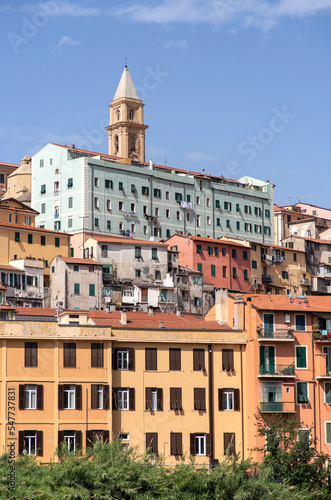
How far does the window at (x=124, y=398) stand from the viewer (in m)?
56.3

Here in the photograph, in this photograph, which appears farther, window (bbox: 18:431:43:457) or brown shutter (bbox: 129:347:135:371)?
brown shutter (bbox: 129:347:135:371)

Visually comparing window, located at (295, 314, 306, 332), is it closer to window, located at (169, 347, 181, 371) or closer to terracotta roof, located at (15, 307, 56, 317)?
window, located at (169, 347, 181, 371)

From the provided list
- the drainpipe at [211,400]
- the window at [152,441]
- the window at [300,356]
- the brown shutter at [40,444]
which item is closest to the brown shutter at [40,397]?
the brown shutter at [40,444]

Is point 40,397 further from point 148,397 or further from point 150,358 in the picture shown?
point 150,358

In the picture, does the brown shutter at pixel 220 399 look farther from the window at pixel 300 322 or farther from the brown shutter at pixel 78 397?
the brown shutter at pixel 78 397

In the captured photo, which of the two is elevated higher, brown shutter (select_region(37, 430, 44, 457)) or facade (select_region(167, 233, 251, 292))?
facade (select_region(167, 233, 251, 292))

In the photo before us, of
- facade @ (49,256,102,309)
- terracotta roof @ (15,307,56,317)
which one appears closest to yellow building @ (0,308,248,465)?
terracotta roof @ (15,307,56,317)

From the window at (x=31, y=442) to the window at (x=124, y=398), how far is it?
4737 mm

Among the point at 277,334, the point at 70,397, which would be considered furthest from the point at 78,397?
the point at 277,334

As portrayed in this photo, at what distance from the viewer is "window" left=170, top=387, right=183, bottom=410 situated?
5716 cm

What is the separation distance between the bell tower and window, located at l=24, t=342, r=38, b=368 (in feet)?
259

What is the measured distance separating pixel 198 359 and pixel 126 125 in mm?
80740

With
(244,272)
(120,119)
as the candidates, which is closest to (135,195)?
(244,272)

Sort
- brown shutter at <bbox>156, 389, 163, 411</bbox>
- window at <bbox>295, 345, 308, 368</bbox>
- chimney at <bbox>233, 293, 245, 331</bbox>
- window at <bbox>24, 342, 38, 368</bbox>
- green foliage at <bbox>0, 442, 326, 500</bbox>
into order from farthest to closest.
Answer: chimney at <bbox>233, 293, 245, 331</bbox> → window at <bbox>295, 345, 308, 368</bbox> → brown shutter at <bbox>156, 389, 163, 411</bbox> → window at <bbox>24, 342, 38, 368</bbox> → green foliage at <bbox>0, 442, 326, 500</bbox>
